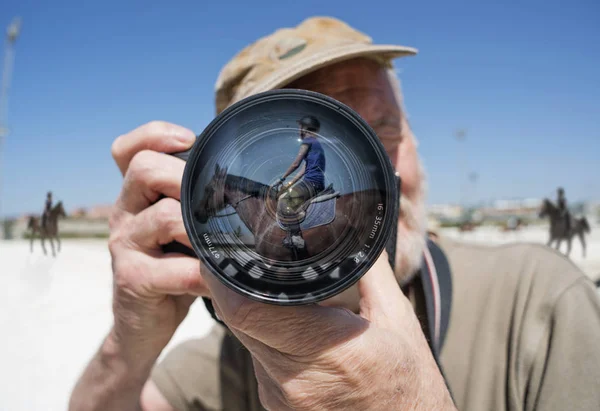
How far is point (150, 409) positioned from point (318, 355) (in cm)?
113

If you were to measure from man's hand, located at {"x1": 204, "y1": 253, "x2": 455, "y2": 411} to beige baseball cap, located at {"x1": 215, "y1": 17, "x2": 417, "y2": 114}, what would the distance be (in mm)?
725

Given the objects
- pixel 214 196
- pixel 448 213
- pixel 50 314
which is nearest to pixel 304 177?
pixel 214 196

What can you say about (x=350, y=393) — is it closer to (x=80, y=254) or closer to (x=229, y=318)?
(x=229, y=318)

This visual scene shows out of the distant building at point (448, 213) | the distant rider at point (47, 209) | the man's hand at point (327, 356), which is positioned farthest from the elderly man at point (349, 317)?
the distant building at point (448, 213)

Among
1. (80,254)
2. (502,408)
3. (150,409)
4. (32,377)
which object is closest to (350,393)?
(502,408)

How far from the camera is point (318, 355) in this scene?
0.78 meters

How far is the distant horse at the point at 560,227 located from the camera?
5.91 ft

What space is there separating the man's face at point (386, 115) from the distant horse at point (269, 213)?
683 millimetres

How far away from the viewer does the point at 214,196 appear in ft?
2.65

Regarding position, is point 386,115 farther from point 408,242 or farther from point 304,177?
point 304,177

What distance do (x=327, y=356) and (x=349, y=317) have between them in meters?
0.08

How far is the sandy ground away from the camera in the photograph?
1739 mm

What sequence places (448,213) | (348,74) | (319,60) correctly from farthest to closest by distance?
(448,213)
(348,74)
(319,60)

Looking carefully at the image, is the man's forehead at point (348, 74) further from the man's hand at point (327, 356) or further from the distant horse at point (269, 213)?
the man's hand at point (327, 356)
